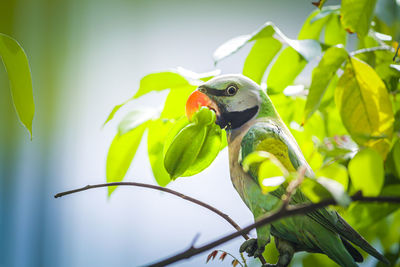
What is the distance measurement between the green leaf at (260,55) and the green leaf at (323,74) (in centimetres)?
8

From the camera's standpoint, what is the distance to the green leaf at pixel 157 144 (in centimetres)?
45

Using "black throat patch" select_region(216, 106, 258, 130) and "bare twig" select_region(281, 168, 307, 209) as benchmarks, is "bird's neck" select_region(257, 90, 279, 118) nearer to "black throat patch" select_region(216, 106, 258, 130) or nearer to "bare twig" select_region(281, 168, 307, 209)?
"black throat patch" select_region(216, 106, 258, 130)

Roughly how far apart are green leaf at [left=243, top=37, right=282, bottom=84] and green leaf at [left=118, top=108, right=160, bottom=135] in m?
0.12

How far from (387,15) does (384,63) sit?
0.07 m

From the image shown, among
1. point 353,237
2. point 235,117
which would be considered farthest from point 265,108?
point 353,237

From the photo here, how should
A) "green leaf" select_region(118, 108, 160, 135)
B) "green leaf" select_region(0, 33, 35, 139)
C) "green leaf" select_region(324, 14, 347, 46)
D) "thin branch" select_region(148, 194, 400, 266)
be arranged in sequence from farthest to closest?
"green leaf" select_region(324, 14, 347, 46) → "green leaf" select_region(118, 108, 160, 135) → "green leaf" select_region(0, 33, 35, 139) → "thin branch" select_region(148, 194, 400, 266)

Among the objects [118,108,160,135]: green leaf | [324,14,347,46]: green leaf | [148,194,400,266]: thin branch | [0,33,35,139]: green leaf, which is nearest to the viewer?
[148,194,400,266]: thin branch

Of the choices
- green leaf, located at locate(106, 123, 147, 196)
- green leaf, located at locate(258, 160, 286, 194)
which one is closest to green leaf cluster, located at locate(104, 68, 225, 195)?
green leaf, located at locate(106, 123, 147, 196)

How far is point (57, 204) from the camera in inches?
67.7

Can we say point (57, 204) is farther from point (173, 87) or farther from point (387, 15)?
point (387, 15)

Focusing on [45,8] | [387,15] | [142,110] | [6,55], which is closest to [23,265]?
[45,8]

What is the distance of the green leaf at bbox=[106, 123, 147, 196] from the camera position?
45 centimetres

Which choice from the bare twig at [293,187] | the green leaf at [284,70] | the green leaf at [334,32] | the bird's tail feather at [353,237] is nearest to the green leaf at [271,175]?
the bare twig at [293,187]

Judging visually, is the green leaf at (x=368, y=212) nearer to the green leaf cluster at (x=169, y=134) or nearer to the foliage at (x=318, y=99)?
the foliage at (x=318, y=99)
